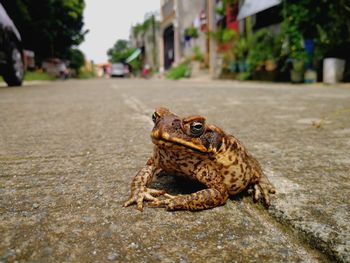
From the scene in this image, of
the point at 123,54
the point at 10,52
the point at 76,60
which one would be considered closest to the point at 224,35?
the point at 10,52

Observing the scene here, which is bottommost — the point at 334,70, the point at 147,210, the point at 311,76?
the point at 147,210

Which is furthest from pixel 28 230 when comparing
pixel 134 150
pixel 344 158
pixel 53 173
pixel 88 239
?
pixel 344 158

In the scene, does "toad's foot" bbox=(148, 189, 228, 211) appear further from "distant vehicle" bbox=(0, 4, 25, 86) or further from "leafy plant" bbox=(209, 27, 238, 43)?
"leafy plant" bbox=(209, 27, 238, 43)

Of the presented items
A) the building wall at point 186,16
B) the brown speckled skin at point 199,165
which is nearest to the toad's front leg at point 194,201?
the brown speckled skin at point 199,165

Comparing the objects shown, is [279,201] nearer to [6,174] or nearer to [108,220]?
[108,220]

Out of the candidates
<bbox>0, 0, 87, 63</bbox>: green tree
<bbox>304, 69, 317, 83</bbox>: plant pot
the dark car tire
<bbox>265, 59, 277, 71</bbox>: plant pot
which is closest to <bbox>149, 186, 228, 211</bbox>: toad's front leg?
the dark car tire

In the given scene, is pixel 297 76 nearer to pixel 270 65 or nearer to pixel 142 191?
pixel 270 65

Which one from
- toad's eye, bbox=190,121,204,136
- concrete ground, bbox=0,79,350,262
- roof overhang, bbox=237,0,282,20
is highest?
roof overhang, bbox=237,0,282,20
